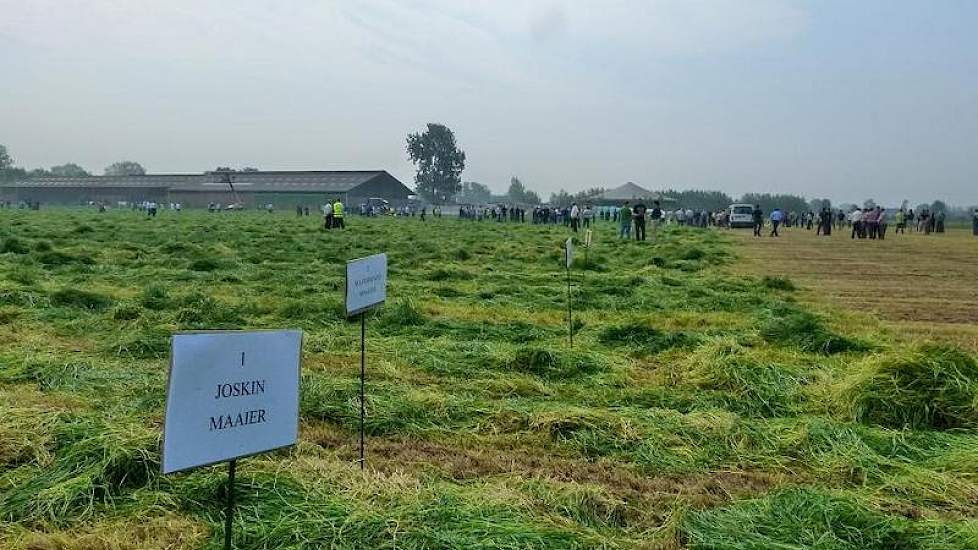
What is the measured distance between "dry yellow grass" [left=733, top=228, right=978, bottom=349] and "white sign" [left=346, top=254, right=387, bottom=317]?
6967mm

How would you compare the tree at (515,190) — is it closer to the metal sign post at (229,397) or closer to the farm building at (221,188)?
the farm building at (221,188)

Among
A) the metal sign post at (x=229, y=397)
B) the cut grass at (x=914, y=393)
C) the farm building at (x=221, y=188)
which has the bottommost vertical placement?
the cut grass at (x=914, y=393)

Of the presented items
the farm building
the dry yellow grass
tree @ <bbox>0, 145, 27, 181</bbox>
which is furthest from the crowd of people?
tree @ <bbox>0, 145, 27, 181</bbox>

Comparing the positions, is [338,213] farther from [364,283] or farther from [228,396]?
[228,396]

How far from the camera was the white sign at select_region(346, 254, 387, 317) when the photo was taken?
4.75 metres

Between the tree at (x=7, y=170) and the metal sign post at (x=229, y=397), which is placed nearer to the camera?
the metal sign post at (x=229, y=397)

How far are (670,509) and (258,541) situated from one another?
6.94 ft

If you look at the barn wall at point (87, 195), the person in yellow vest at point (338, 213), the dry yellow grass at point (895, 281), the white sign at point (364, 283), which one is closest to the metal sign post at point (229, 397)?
the white sign at point (364, 283)

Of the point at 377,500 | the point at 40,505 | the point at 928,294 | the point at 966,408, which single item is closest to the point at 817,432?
the point at 966,408

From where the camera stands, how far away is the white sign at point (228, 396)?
8.49 ft

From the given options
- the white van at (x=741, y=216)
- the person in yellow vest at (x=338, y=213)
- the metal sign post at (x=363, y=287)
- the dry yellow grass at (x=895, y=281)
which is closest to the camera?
the metal sign post at (x=363, y=287)

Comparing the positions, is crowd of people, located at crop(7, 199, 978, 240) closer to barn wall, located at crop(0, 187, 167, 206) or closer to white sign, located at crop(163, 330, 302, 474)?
barn wall, located at crop(0, 187, 167, 206)

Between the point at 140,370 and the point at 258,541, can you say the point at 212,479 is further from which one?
the point at 140,370

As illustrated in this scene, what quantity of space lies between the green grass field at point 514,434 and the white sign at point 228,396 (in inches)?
27.2
